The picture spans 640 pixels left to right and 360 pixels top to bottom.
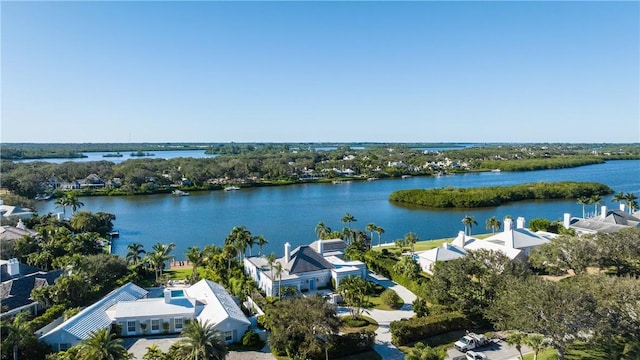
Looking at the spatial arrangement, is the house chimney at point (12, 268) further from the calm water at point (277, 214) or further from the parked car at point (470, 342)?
the parked car at point (470, 342)

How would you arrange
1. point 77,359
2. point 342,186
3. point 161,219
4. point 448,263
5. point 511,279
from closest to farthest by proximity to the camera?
1. point 77,359
2. point 511,279
3. point 448,263
4. point 161,219
5. point 342,186

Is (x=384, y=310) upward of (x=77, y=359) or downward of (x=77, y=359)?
downward

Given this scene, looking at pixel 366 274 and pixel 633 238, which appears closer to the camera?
pixel 633 238

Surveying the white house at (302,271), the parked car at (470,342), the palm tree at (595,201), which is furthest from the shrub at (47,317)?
the palm tree at (595,201)

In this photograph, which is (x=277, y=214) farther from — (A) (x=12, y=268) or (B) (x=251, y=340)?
(B) (x=251, y=340)

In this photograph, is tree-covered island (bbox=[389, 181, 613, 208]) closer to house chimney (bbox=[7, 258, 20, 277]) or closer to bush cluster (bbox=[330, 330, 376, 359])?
bush cluster (bbox=[330, 330, 376, 359])

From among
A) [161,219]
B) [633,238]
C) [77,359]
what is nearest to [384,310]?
[77,359]

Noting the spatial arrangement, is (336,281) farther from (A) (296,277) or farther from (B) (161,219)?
(B) (161,219)
